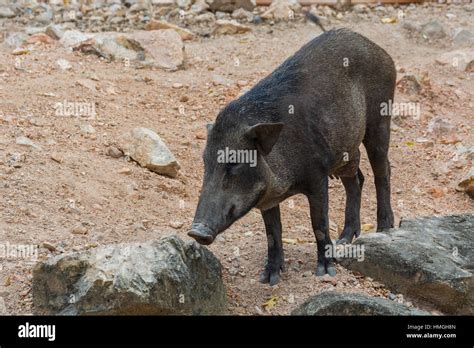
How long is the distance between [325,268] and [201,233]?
158 cm

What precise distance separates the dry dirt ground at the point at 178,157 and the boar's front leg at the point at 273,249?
3.6 inches

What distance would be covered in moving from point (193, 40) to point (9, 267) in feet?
23.4

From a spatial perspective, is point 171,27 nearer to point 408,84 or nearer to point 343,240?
point 408,84

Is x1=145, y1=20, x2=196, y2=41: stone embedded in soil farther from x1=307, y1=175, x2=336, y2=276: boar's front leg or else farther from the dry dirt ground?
x1=307, y1=175, x2=336, y2=276: boar's front leg

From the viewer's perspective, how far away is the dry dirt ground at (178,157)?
7.66m

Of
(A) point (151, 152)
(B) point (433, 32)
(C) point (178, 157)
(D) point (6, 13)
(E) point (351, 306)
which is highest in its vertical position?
(E) point (351, 306)

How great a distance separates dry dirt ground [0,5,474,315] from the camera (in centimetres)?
766

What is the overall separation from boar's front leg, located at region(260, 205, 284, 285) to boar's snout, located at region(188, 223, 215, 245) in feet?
4.32

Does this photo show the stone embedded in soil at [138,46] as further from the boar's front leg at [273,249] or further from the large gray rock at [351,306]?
the large gray rock at [351,306]

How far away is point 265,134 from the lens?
273 inches

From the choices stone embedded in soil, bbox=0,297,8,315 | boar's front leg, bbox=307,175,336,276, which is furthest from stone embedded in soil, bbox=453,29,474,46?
stone embedded in soil, bbox=0,297,8,315

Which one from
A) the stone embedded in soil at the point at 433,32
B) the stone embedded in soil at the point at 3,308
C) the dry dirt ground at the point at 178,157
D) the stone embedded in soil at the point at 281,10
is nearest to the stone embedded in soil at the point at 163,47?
the dry dirt ground at the point at 178,157

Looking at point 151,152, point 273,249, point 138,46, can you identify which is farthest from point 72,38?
point 273,249
